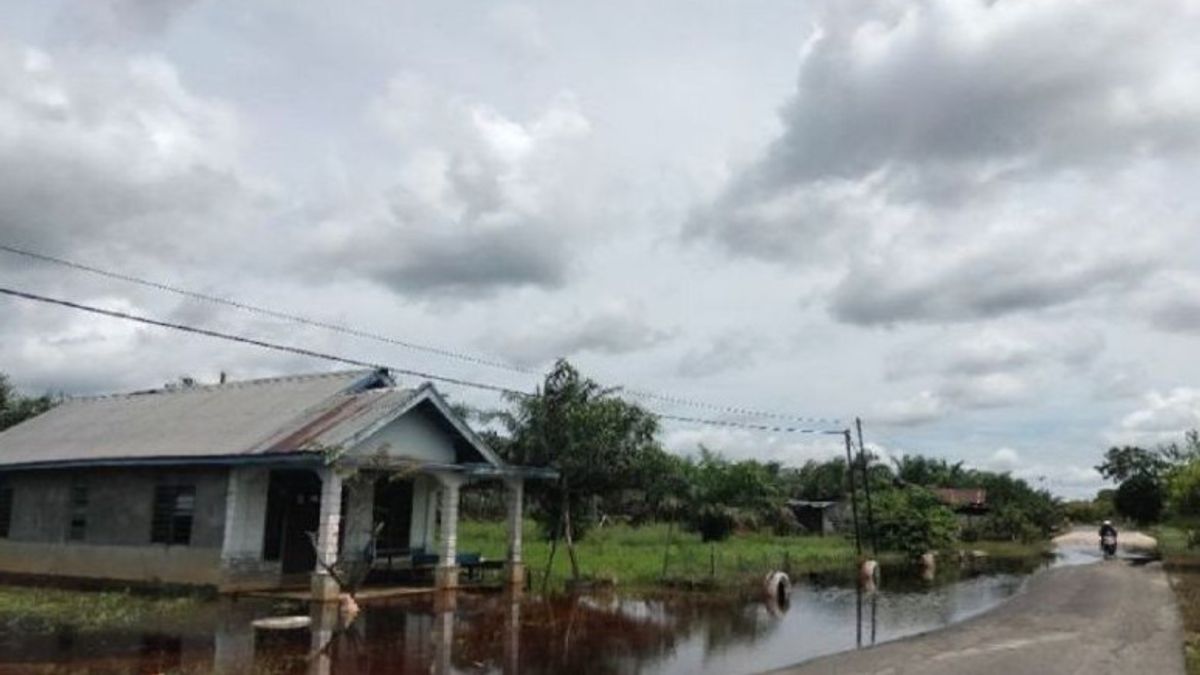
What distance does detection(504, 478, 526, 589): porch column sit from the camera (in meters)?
25.8

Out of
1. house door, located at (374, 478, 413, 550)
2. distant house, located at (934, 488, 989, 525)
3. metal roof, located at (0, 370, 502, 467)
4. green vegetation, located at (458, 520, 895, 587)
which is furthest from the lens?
distant house, located at (934, 488, 989, 525)

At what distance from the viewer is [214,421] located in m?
25.9

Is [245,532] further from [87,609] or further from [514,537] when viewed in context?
[514,537]

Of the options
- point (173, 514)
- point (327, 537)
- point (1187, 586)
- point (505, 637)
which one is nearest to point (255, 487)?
point (173, 514)

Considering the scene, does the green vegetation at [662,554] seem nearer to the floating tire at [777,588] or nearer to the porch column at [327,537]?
the floating tire at [777,588]

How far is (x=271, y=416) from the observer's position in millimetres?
24984

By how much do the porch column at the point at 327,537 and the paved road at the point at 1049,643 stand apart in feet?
33.1

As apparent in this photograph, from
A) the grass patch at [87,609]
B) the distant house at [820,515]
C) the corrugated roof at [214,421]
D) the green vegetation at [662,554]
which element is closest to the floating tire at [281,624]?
the grass patch at [87,609]

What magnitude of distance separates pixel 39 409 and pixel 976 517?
5901 centimetres

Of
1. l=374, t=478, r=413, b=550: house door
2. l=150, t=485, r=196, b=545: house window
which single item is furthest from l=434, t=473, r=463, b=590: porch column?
l=150, t=485, r=196, b=545: house window

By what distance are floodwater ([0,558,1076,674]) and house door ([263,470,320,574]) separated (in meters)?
3.20

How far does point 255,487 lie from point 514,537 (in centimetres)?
637

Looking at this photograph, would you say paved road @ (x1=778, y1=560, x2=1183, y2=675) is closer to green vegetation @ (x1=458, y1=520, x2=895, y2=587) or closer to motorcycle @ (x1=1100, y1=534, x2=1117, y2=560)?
green vegetation @ (x1=458, y1=520, x2=895, y2=587)

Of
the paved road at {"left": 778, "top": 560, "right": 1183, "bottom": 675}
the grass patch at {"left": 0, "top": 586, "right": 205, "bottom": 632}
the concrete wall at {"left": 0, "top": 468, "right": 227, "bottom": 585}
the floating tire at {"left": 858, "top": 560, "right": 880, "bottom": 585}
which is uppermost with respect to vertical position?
the concrete wall at {"left": 0, "top": 468, "right": 227, "bottom": 585}
